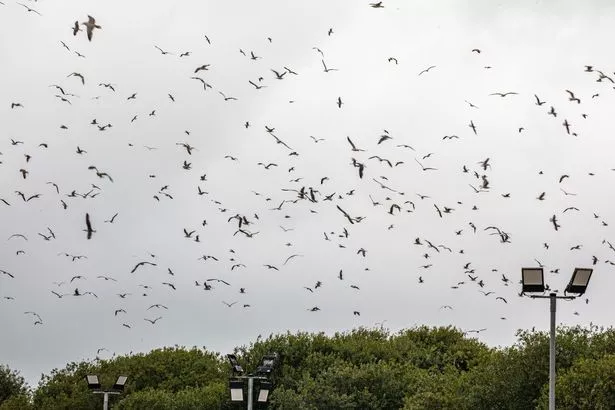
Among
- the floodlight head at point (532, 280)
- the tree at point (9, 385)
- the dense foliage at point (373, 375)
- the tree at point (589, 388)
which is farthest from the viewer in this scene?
the tree at point (9, 385)

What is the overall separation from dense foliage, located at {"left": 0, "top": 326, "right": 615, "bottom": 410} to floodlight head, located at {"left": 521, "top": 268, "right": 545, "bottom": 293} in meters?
28.6

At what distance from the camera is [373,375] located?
81188 millimetres

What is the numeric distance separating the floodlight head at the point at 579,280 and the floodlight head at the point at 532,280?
0.80 m

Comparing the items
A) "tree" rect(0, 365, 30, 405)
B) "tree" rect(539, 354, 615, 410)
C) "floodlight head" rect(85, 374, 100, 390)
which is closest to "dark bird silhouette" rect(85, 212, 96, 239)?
"floodlight head" rect(85, 374, 100, 390)

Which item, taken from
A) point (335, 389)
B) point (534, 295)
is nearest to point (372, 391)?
point (335, 389)

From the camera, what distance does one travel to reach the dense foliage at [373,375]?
2621 inches

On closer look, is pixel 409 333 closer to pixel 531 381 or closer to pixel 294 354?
pixel 294 354

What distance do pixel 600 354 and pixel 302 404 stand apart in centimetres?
1905

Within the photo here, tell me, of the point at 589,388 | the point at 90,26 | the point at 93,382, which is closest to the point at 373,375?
the point at 589,388

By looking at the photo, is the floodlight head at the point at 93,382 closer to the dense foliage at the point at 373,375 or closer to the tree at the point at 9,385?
the dense foliage at the point at 373,375

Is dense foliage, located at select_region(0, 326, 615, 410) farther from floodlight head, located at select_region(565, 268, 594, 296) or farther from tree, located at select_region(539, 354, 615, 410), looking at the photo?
floodlight head, located at select_region(565, 268, 594, 296)

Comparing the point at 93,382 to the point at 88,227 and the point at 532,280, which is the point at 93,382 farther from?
the point at 532,280

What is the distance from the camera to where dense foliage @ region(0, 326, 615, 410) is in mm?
66562

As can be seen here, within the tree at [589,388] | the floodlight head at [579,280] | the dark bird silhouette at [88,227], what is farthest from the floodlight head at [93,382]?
the floodlight head at [579,280]
